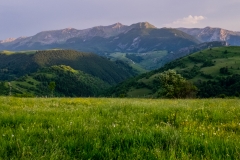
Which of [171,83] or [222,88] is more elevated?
[171,83]

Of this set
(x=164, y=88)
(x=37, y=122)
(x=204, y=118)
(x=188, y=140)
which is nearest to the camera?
(x=188, y=140)

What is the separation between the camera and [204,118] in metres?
7.95

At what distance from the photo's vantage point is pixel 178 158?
3904 millimetres

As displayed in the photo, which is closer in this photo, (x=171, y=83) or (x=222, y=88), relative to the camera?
(x=171, y=83)

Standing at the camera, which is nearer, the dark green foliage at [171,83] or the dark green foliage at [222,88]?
the dark green foliage at [171,83]

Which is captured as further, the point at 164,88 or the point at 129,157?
the point at 164,88

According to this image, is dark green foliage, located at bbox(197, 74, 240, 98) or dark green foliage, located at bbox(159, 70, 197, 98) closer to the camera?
dark green foliage, located at bbox(159, 70, 197, 98)

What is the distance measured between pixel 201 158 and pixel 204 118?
4.22 metres

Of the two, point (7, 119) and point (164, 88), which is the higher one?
point (7, 119)

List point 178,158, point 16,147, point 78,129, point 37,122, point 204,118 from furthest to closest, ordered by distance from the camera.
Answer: point 204,118 < point 37,122 < point 78,129 < point 16,147 < point 178,158

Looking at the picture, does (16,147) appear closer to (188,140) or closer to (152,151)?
(152,151)

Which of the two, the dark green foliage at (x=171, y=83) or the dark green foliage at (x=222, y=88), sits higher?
the dark green foliage at (x=171, y=83)

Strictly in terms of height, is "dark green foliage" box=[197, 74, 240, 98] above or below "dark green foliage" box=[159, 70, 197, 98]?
below

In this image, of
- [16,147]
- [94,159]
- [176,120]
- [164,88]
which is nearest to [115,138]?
[94,159]
